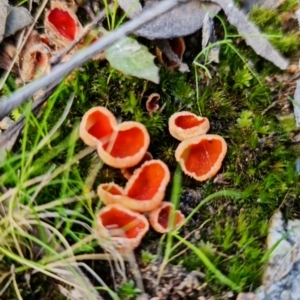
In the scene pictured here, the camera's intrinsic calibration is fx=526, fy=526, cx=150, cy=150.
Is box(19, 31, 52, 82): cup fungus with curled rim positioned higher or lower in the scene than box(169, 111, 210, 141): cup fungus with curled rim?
higher

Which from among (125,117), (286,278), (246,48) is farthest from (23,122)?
(286,278)

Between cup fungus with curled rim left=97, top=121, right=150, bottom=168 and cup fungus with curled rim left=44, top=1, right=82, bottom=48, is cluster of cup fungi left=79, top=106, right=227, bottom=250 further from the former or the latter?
cup fungus with curled rim left=44, top=1, right=82, bottom=48

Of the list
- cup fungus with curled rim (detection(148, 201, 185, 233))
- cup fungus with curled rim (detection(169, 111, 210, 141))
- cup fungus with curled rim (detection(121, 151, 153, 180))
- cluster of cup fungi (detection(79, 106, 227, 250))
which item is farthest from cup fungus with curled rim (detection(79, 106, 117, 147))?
cup fungus with curled rim (detection(148, 201, 185, 233))

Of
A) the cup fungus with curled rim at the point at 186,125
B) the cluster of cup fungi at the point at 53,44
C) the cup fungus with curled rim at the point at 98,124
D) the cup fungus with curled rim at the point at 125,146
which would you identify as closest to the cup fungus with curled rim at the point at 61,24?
the cluster of cup fungi at the point at 53,44

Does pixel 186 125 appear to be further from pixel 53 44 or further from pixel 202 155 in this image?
pixel 53 44

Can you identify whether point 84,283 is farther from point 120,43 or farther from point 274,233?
point 120,43

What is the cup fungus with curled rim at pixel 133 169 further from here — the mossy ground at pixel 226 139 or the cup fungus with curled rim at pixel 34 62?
the cup fungus with curled rim at pixel 34 62

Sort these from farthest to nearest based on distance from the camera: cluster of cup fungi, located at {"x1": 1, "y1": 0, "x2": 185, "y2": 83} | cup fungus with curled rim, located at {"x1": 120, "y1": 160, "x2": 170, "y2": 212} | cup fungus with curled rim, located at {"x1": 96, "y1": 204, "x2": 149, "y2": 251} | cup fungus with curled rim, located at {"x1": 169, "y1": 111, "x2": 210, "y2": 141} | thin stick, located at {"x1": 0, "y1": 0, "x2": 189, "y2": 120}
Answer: cluster of cup fungi, located at {"x1": 1, "y1": 0, "x2": 185, "y2": 83}, cup fungus with curled rim, located at {"x1": 169, "y1": 111, "x2": 210, "y2": 141}, cup fungus with curled rim, located at {"x1": 120, "y1": 160, "x2": 170, "y2": 212}, cup fungus with curled rim, located at {"x1": 96, "y1": 204, "x2": 149, "y2": 251}, thin stick, located at {"x1": 0, "y1": 0, "x2": 189, "y2": 120}
